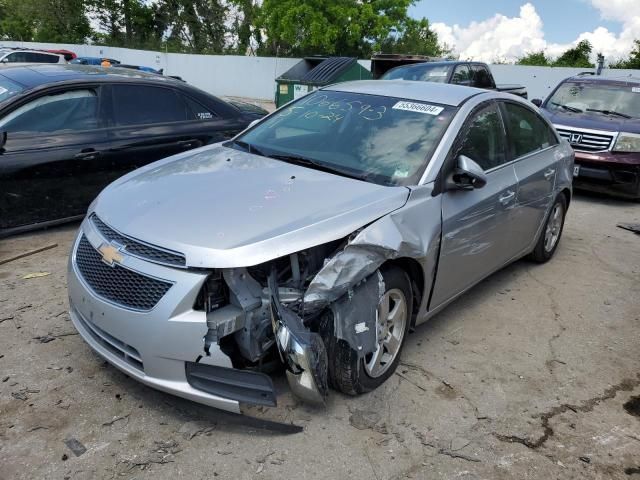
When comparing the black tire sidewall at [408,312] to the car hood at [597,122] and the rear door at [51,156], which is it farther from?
the car hood at [597,122]

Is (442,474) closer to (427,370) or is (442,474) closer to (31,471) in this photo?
(427,370)

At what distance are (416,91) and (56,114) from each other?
3.33 m

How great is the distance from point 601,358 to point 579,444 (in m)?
1.12

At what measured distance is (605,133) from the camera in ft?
26.8

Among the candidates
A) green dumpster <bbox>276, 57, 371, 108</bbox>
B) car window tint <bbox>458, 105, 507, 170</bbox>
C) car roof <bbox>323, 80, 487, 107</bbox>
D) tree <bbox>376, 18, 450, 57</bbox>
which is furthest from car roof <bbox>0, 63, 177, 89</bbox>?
tree <bbox>376, 18, 450, 57</bbox>

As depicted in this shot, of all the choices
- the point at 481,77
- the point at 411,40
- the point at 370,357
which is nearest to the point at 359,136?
the point at 370,357

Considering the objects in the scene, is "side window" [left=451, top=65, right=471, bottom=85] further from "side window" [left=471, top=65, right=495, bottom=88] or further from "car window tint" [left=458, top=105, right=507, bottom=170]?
"car window tint" [left=458, top=105, right=507, bottom=170]

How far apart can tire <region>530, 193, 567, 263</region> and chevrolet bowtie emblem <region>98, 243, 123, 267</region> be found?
3.85 meters

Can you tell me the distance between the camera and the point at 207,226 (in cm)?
282

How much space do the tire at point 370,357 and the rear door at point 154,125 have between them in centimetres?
345

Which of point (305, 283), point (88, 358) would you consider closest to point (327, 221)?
point (305, 283)

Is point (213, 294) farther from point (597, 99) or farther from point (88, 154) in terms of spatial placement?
point (597, 99)

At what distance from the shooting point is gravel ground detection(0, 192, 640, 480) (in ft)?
8.68

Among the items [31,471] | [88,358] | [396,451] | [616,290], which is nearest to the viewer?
[31,471]
